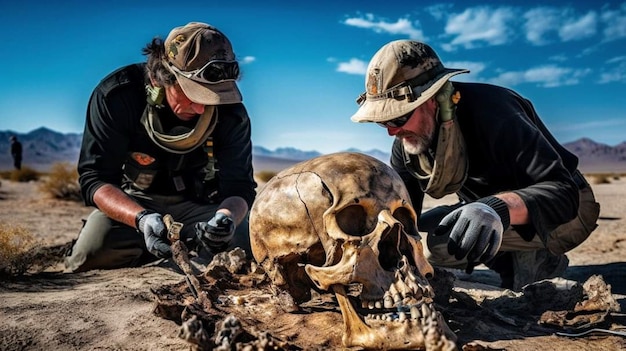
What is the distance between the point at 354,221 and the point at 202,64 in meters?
1.95

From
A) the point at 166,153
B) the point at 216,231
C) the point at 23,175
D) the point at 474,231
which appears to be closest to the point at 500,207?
the point at 474,231

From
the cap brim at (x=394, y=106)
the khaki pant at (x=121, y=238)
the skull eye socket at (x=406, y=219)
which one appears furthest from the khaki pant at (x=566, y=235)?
the khaki pant at (x=121, y=238)

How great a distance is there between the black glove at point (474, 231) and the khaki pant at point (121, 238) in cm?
197

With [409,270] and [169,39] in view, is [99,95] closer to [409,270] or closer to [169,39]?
[169,39]

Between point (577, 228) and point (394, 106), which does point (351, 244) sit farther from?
point (577, 228)

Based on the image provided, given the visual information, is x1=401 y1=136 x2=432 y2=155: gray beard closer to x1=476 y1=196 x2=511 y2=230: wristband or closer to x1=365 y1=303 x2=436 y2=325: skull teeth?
x1=476 y1=196 x2=511 y2=230: wristband

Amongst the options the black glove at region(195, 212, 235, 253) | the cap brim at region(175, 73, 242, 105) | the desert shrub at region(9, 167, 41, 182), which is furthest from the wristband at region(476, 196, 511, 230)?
the desert shrub at region(9, 167, 41, 182)

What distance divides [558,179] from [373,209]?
5.04 feet

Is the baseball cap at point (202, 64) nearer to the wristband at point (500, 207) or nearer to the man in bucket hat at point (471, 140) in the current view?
the man in bucket hat at point (471, 140)

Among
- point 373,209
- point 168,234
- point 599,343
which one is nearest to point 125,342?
point 168,234

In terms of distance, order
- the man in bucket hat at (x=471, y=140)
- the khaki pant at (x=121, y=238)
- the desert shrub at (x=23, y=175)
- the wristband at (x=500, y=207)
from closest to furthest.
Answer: the wristband at (x=500, y=207), the man in bucket hat at (x=471, y=140), the khaki pant at (x=121, y=238), the desert shrub at (x=23, y=175)

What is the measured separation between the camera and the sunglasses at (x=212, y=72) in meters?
3.86

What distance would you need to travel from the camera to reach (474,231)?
2.76 m

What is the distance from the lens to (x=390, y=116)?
11.1 feet
